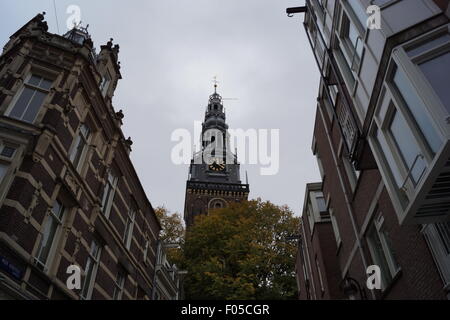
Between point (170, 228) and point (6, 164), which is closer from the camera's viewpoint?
point (6, 164)

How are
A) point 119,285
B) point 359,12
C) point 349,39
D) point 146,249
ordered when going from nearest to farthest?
point 359,12
point 349,39
point 119,285
point 146,249

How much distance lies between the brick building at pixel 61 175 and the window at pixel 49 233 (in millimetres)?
30

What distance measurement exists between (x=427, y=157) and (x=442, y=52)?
2.08 metres

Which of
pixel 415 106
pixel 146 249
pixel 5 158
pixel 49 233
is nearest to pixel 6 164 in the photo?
pixel 5 158

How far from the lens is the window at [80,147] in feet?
44.9

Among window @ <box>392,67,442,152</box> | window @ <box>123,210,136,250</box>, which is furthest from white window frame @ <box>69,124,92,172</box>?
window @ <box>392,67,442,152</box>

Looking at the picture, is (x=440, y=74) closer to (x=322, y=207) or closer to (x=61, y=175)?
(x=61, y=175)

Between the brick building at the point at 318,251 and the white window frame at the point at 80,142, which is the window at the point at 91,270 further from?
the brick building at the point at 318,251

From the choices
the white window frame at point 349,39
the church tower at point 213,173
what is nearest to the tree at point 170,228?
the church tower at point 213,173

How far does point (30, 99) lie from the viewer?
12297mm

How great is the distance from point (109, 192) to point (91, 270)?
3.93 meters

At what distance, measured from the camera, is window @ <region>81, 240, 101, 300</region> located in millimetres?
13459

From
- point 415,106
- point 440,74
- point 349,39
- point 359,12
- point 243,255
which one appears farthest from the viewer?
point 243,255

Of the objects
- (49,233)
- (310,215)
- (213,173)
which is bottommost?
(49,233)
